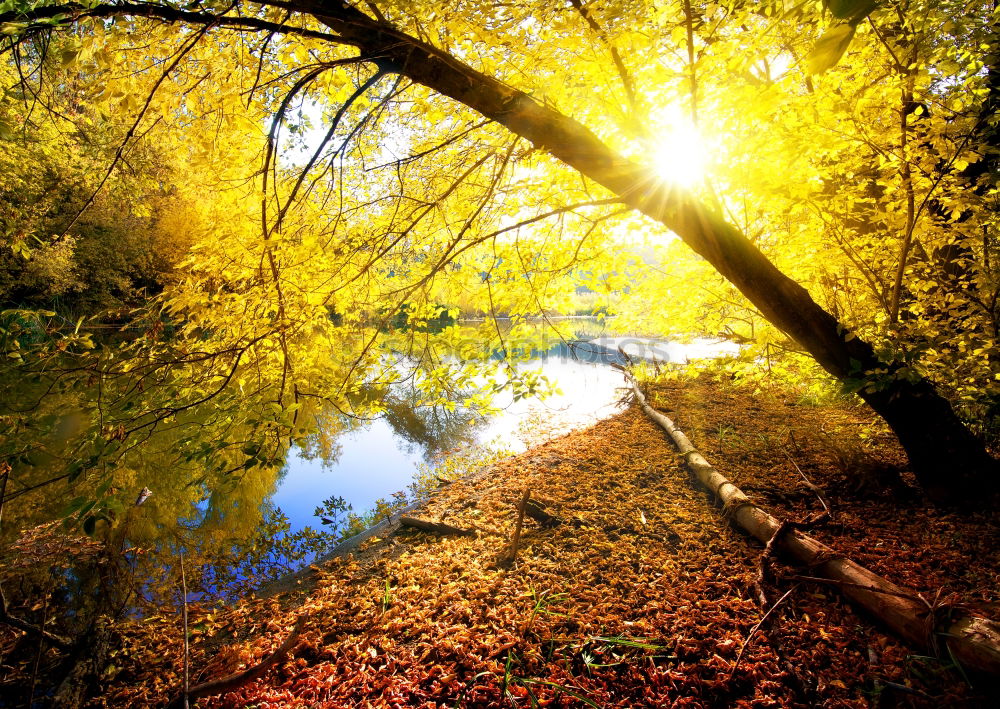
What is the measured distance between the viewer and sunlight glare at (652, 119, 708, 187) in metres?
3.03

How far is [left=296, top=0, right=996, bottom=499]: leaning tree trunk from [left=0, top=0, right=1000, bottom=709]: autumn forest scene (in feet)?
0.08

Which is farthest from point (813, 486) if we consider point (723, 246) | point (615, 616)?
point (723, 246)

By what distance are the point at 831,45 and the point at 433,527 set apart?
5.32 metres

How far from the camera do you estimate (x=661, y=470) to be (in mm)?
5773

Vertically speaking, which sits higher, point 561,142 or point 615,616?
point 561,142

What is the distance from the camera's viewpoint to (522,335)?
10.2 feet

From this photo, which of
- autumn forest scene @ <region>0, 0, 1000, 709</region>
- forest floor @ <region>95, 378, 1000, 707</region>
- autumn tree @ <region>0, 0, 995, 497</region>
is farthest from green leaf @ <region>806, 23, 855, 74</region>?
forest floor @ <region>95, 378, 1000, 707</region>

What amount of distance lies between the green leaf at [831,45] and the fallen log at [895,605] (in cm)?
307

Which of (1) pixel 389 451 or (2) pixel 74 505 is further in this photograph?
(1) pixel 389 451

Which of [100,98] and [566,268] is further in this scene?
[566,268]

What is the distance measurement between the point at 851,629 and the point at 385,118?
512 cm

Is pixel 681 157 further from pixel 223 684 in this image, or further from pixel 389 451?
pixel 389 451

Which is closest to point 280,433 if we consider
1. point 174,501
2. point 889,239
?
point 889,239

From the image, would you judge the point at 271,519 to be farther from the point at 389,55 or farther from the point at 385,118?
the point at 389,55
